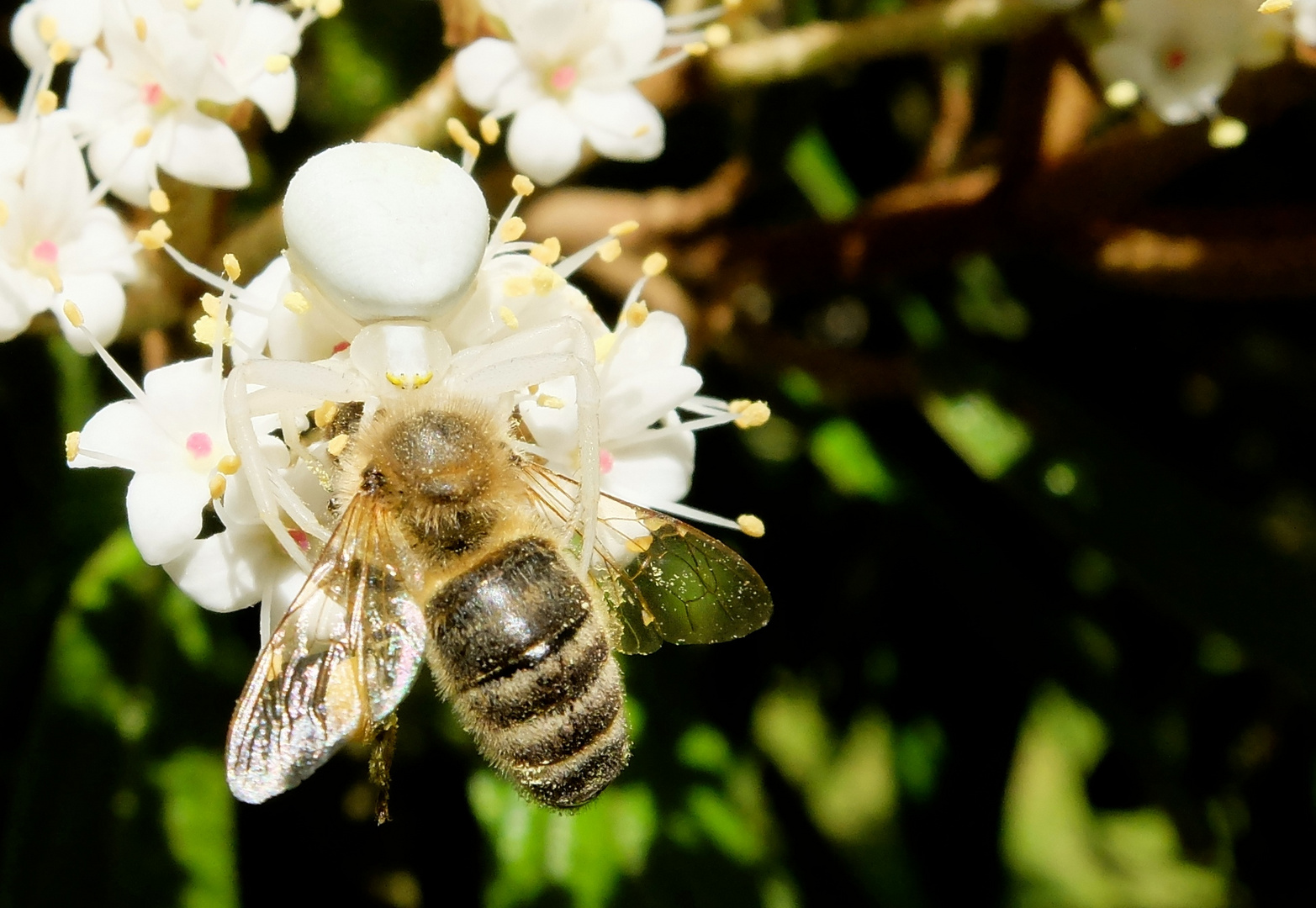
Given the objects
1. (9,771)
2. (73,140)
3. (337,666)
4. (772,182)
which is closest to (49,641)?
(9,771)

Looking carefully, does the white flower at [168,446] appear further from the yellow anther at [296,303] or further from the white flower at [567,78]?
the white flower at [567,78]

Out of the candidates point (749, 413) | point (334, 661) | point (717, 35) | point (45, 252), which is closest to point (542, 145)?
point (717, 35)

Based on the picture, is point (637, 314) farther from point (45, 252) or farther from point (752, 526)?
point (45, 252)

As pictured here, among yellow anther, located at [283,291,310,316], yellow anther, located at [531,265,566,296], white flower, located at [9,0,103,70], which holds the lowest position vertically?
yellow anther, located at [531,265,566,296]

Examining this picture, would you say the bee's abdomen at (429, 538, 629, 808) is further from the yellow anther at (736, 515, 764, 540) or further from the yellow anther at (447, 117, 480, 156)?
the yellow anther at (447, 117, 480, 156)

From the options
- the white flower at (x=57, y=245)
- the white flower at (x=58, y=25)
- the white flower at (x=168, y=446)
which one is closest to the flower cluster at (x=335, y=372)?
the white flower at (x=168, y=446)

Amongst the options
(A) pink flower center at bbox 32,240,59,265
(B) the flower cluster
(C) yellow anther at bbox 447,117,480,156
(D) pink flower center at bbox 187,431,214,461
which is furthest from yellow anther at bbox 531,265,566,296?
(A) pink flower center at bbox 32,240,59,265

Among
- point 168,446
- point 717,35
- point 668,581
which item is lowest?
point 668,581
